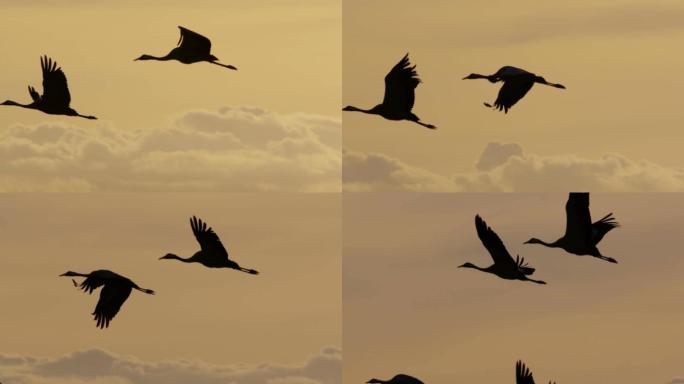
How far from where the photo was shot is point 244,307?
4.67 meters

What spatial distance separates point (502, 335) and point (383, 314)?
0.39 metres

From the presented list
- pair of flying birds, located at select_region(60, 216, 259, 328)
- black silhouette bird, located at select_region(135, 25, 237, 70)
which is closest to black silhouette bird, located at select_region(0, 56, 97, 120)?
black silhouette bird, located at select_region(135, 25, 237, 70)

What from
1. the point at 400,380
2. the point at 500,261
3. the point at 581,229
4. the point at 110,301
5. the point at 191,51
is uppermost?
the point at 191,51

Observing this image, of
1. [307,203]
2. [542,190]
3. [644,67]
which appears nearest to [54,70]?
[307,203]

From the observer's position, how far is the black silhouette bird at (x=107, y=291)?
4625mm

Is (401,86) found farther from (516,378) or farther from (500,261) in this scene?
(516,378)

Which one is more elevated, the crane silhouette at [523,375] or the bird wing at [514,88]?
the bird wing at [514,88]

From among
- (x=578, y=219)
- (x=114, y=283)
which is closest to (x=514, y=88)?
(x=578, y=219)

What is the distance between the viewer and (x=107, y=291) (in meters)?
4.63

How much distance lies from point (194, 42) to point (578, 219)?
1344mm

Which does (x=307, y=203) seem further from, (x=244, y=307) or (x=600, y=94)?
(x=600, y=94)

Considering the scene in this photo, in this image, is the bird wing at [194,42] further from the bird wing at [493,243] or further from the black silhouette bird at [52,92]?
the bird wing at [493,243]

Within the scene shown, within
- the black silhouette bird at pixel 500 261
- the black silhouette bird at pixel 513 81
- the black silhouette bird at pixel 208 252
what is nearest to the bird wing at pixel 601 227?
the black silhouette bird at pixel 500 261

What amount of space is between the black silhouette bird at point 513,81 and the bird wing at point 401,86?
0.68 feet
